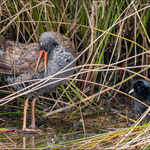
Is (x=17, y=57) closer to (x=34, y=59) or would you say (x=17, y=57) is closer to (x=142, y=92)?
(x=34, y=59)

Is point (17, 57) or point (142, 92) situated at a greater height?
point (17, 57)

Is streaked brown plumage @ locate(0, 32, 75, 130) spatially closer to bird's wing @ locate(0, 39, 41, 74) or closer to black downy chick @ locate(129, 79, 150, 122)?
bird's wing @ locate(0, 39, 41, 74)

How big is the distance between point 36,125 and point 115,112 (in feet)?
4.23

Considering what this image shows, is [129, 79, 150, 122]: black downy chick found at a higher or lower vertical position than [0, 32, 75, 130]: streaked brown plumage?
lower

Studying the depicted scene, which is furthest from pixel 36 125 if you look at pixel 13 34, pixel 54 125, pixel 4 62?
pixel 13 34

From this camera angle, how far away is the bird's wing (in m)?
5.11

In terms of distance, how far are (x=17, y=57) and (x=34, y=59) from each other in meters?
0.30

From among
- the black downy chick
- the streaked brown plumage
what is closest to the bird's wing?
the streaked brown plumage

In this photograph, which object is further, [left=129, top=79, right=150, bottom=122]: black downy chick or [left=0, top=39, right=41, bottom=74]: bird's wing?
[left=0, top=39, right=41, bottom=74]: bird's wing

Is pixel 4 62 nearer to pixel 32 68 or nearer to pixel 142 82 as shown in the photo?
pixel 32 68

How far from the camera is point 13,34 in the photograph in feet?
19.1

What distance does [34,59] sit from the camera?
5.12 m

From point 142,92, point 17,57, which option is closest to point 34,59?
point 17,57

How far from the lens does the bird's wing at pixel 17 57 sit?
511 centimetres
